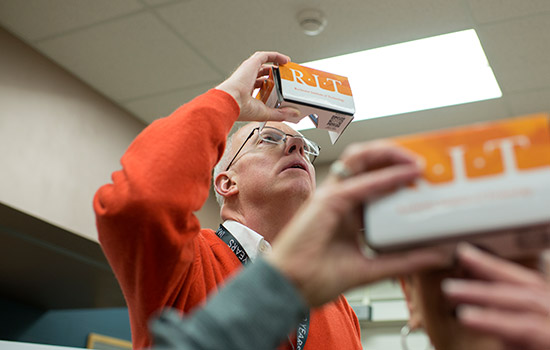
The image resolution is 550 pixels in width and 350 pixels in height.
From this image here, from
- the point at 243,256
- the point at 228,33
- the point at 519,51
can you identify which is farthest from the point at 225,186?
the point at 519,51

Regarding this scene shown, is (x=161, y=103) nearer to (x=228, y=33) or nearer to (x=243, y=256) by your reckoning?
(x=228, y=33)

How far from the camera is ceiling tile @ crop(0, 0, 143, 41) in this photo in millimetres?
2477

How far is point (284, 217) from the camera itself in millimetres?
1480

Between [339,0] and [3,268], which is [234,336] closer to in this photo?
[339,0]

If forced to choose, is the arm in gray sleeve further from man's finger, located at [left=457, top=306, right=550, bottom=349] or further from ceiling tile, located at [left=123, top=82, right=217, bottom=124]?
ceiling tile, located at [left=123, top=82, right=217, bottom=124]

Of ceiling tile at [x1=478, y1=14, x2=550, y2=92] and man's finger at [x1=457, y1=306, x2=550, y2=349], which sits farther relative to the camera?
ceiling tile at [x1=478, y1=14, x2=550, y2=92]

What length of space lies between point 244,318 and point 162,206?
0.45 metres

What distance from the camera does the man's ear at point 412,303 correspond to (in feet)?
1.95

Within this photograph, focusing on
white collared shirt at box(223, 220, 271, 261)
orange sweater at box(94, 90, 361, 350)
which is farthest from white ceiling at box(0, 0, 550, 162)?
orange sweater at box(94, 90, 361, 350)

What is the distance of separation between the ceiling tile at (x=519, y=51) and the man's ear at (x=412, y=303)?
85.6 inches

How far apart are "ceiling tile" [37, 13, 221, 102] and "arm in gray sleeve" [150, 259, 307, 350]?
2.25m

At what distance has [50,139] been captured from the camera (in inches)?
114

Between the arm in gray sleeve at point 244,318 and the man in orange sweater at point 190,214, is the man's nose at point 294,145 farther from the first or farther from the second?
the arm in gray sleeve at point 244,318

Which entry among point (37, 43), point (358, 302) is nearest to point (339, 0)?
point (37, 43)
